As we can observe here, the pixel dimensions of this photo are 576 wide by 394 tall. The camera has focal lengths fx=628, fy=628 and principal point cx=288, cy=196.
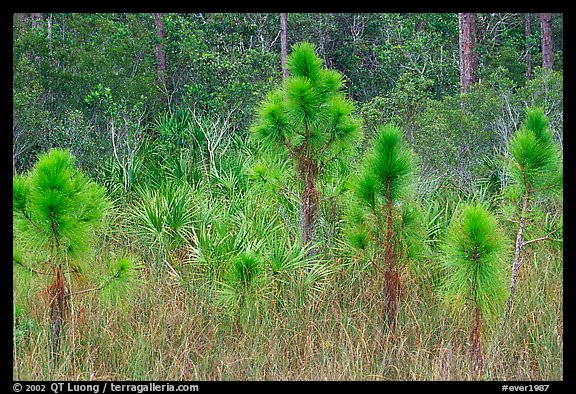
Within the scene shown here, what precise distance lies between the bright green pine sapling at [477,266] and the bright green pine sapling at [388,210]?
553 mm

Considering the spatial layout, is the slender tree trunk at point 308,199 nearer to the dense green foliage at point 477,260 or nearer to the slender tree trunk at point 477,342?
the dense green foliage at point 477,260

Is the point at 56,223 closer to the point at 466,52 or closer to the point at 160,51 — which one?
the point at 160,51

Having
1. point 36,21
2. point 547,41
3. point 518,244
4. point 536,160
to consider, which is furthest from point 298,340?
point 547,41

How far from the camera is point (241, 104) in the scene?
11898 millimetres

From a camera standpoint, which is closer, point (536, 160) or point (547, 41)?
point (536, 160)

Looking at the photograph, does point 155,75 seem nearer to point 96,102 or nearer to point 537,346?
point 96,102

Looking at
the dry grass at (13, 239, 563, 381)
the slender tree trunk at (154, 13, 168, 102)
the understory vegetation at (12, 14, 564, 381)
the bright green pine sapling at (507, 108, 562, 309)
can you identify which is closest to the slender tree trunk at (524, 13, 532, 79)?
the slender tree trunk at (154, 13, 168, 102)

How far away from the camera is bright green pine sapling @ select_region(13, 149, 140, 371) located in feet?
13.7

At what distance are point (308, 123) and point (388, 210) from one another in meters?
1.07

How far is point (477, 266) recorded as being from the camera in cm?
418

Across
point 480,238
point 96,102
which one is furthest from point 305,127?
point 96,102

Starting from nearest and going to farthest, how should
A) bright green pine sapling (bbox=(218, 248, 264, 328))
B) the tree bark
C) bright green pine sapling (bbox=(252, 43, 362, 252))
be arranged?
bright green pine sapling (bbox=(218, 248, 264, 328)) → bright green pine sapling (bbox=(252, 43, 362, 252)) → the tree bark

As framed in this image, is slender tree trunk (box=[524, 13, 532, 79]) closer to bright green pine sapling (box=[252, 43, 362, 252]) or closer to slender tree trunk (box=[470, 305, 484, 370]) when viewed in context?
bright green pine sapling (box=[252, 43, 362, 252])

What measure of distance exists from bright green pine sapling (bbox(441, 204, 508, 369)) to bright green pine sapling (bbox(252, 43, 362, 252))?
57.3 inches
